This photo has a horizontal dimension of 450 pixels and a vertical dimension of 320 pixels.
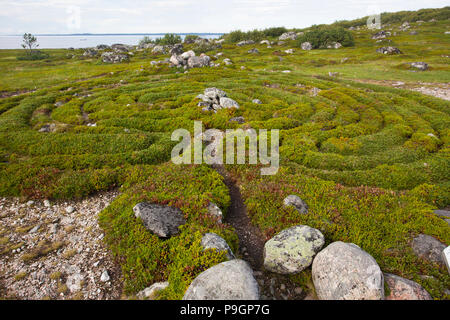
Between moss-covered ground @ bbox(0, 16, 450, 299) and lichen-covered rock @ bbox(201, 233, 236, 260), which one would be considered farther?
moss-covered ground @ bbox(0, 16, 450, 299)

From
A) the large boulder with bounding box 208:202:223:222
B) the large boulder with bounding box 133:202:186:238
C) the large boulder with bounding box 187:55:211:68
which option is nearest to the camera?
the large boulder with bounding box 133:202:186:238

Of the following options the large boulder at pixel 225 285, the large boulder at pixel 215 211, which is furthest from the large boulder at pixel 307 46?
the large boulder at pixel 225 285

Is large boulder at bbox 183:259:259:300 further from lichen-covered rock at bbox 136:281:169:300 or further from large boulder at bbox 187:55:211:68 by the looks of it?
large boulder at bbox 187:55:211:68

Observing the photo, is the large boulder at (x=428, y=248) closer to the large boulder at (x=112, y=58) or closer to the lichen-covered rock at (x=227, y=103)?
the lichen-covered rock at (x=227, y=103)

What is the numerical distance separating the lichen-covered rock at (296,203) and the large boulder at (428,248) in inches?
195

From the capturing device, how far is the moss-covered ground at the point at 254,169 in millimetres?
10805

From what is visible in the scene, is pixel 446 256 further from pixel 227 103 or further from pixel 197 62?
pixel 197 62

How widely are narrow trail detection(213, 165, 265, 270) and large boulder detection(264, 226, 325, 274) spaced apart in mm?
876

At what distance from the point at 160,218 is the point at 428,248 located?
1253cm

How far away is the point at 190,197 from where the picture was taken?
13.6 meters

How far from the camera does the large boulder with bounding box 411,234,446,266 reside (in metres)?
10.0

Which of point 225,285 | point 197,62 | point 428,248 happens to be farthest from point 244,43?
point 225,285

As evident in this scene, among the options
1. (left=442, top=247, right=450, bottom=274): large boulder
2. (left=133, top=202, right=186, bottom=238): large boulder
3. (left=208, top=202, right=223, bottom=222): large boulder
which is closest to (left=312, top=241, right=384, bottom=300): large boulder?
(left=442, top=247, right=450, bottom=274): large boulder

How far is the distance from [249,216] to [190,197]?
364 cm
